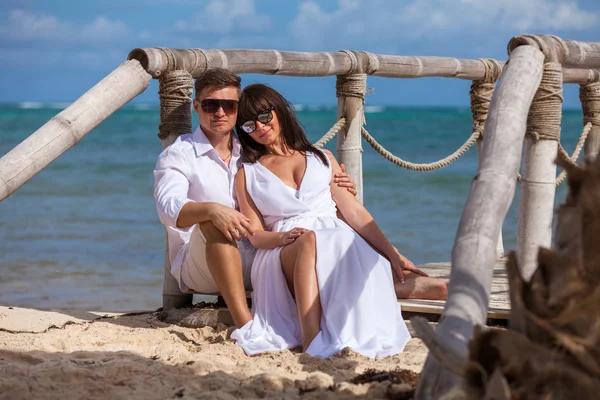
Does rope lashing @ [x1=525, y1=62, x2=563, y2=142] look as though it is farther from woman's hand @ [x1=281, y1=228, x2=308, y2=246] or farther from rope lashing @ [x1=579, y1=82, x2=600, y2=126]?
rope lashing @ [x1=579, y1=82, x2=600, y2=126]

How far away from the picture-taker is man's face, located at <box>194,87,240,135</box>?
3.90 meters

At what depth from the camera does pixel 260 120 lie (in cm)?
389

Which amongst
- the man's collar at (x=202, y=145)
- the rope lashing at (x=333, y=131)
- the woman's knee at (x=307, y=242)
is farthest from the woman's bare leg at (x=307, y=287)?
the rope lashing at (x=333, y=131)

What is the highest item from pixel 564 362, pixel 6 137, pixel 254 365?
pixel 6 137

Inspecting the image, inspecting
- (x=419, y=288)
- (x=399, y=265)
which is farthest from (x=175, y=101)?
(x=419, y=288)

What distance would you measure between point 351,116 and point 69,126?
1.82 meters

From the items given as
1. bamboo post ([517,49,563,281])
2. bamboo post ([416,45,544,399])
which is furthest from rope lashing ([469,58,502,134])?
bamboo post ([416,45,544,399])

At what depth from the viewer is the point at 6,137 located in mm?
23797

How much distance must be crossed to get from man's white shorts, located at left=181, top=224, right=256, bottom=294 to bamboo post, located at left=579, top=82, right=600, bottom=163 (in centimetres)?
296

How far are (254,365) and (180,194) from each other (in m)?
0.97

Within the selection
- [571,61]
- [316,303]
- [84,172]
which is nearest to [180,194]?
[316,303]

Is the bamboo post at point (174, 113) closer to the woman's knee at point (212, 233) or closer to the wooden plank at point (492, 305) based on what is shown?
the wooden plank at point (492, 305)

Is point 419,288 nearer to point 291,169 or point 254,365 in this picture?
point 291,169

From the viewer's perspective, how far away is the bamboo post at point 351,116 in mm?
4875
